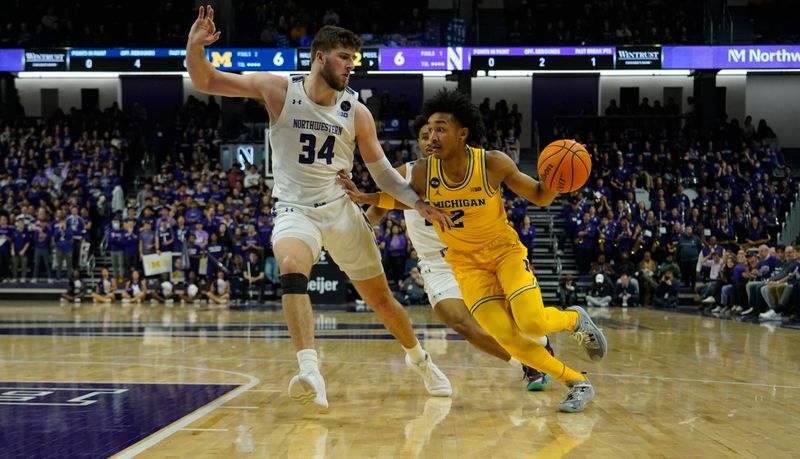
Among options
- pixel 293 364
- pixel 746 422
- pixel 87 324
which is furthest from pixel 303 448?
pixel 87 324

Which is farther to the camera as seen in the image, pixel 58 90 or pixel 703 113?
pixel 58 90

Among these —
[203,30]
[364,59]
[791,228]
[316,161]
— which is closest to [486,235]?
[316,161]

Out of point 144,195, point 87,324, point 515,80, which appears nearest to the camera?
point 87,324

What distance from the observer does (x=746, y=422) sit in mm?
5438

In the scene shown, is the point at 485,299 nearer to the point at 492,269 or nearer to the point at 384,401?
the point at 492,269

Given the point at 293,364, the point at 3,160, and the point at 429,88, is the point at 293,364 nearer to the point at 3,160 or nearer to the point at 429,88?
the point at 3,160

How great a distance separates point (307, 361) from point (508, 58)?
24.3m

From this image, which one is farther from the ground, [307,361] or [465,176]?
[465,176]

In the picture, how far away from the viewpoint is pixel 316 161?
6012mm

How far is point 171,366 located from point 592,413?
164 inches

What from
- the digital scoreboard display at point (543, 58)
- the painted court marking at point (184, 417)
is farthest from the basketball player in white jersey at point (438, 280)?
the digital scoreboard display at point (543, 58)

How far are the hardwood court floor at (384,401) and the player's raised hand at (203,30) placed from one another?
2284 mm

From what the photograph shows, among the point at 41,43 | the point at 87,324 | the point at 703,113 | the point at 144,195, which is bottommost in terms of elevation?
the point at 87,324

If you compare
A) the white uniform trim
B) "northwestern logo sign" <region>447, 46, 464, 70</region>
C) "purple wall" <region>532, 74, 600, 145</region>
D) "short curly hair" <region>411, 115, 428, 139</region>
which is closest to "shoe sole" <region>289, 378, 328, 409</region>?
the white uniform trim
